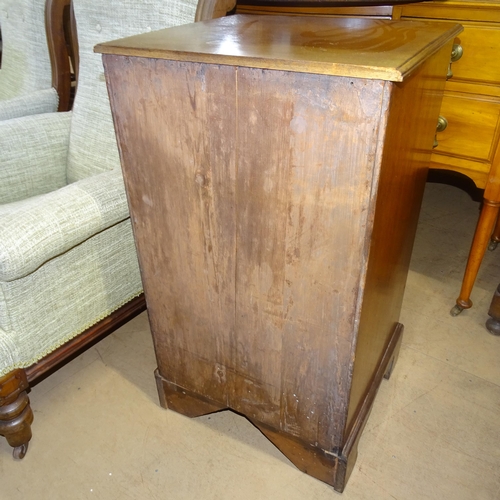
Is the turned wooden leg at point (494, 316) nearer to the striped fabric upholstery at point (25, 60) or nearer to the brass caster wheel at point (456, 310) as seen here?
the brass caster wheel at point (456, 310)

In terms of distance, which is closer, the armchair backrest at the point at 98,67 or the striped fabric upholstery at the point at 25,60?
the armchair backrest at the point at 98,67

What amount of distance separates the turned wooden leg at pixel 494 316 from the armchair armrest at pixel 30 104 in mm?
1570

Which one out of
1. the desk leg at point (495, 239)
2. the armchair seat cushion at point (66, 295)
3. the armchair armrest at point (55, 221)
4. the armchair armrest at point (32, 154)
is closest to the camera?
the armchair armrest at point (55, 221)

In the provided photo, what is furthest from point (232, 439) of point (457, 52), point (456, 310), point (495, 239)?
point (495, 239)

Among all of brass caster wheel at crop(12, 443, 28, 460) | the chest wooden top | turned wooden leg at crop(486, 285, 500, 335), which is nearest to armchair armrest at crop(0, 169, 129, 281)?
the chest wooden top

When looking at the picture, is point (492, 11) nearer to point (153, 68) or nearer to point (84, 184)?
point (153, 68)

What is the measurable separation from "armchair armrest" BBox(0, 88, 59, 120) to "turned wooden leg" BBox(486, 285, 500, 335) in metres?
1.57

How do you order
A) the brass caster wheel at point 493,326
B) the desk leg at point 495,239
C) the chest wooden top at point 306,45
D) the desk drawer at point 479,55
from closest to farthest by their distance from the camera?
the chest wooden top at point 306,45, the desk drawer at point 479,55, the brass caster wheel at point 493,326, the desk leg at point 495,239

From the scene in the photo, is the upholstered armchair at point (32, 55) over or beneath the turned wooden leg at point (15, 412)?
over

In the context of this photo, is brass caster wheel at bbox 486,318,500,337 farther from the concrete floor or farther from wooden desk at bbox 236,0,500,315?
wooden desk at bbox 236,0,500,315

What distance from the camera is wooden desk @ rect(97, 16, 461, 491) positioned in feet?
2.38

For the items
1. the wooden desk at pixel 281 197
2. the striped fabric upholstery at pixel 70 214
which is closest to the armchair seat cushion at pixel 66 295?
the striped fabric upholstery at pixel 70 214

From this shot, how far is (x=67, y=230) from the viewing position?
3.42ft

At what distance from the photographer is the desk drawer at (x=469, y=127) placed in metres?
1.28
